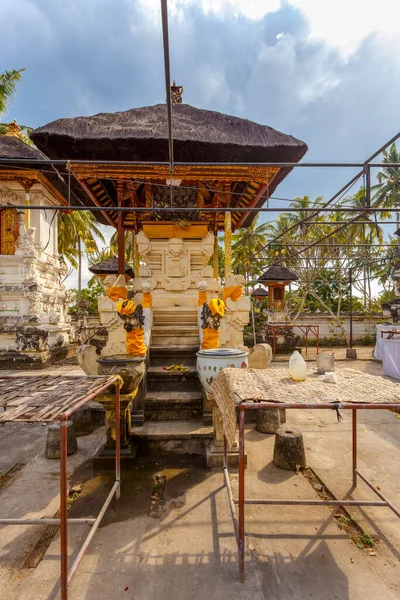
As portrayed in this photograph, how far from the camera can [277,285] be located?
59.7 feet

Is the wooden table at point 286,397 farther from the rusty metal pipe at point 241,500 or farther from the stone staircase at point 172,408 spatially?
the stone staircase at point 172,408

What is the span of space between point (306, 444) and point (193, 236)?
661cm

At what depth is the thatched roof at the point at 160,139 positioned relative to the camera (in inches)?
269

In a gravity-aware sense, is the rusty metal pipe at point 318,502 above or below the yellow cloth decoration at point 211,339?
below

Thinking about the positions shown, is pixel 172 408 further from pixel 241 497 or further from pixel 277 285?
pixel 277 285

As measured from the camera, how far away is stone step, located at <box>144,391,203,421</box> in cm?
514

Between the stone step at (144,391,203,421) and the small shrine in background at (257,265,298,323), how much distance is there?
12.6m

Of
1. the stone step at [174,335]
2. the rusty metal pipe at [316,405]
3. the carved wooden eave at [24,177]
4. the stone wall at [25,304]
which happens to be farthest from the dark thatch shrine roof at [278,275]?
the rusty metal pipe at [316,405]

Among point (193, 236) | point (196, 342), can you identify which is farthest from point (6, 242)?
point (196, 342)

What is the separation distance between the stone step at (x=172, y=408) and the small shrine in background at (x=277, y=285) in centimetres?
1257

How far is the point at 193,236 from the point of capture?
9625 millimetres

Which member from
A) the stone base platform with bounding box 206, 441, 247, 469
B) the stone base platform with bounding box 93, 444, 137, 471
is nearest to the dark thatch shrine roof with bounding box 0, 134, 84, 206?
the stone base platform with bounding box 93, 444, 137, 471

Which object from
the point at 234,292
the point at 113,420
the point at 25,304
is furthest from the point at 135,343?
the point at 25,304

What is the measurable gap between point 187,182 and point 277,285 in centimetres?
1049
